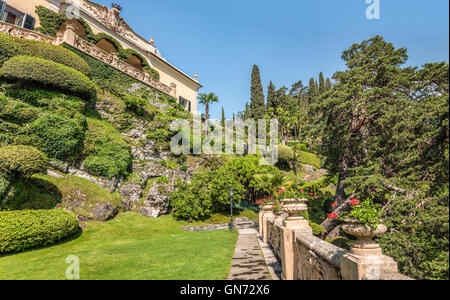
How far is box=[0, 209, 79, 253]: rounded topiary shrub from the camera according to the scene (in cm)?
742

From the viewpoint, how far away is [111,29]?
2494cm

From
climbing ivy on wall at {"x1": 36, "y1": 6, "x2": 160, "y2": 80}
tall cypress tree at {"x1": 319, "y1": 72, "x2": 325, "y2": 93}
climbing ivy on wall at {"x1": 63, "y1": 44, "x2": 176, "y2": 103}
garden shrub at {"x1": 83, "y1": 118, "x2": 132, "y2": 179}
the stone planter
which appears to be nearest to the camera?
the stone planter

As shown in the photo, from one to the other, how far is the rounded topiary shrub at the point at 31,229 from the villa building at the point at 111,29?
19198mm

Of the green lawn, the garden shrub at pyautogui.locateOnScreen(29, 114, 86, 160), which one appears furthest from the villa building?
the green lawn

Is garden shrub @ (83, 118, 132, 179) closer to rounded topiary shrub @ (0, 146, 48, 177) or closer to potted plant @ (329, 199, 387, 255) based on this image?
rounded topiary shrub @ (0, 146, 48, 177)

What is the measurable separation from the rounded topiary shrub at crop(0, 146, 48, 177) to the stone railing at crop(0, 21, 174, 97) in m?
13.7

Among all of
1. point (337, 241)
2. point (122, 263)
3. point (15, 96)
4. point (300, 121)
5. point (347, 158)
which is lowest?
point (337, 241)

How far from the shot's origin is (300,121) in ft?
169

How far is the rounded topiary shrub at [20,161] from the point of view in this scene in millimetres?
8945

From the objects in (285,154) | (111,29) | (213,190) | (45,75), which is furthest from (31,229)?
(285,154)

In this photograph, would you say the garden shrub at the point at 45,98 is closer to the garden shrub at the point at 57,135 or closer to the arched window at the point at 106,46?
the garden shrub at the point at 57,135
